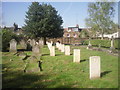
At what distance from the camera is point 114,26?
136ft

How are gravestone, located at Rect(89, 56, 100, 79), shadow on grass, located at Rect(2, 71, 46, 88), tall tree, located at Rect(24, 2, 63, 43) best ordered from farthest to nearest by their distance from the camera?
tall tree, located at Rect(24, 2, 63, 43), gravestone, located at Rect(89, 56, 100, 79), shadow on grass, located at Rect(2, 71, 46, 88)

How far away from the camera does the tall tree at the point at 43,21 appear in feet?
128

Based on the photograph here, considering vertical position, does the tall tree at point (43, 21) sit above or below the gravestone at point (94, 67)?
above

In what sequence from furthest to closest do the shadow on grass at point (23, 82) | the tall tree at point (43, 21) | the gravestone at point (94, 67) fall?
the tall tree at point (43, 21), the gravestone at point (94, 67), the shadow on grass at point (23, 82)

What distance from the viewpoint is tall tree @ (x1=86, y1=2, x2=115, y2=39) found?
40.0 metres

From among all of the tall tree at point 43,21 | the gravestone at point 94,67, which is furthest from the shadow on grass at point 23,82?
the tall tree at point 43,21

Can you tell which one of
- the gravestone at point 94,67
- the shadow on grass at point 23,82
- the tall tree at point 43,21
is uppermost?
the tall tree at point 43,21

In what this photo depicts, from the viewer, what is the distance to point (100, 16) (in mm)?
39812

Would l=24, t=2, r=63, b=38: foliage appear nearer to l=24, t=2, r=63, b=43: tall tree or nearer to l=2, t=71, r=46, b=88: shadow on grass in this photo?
l=24, t=2, r=63, b=43: tall tree

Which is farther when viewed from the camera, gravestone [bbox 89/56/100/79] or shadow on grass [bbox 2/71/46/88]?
gravestone [bbox 89/56/100/79]

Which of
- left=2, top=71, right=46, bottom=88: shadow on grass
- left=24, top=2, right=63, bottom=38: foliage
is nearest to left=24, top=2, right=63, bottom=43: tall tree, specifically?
left=24, top=2, right=63, bottom=38: foliage

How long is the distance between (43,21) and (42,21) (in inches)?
11.6

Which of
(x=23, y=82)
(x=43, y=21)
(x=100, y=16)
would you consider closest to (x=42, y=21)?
(x=43, y=21)

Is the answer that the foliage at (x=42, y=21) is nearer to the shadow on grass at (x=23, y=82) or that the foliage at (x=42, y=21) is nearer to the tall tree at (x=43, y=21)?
the tall tree at (x=43, y=21)
